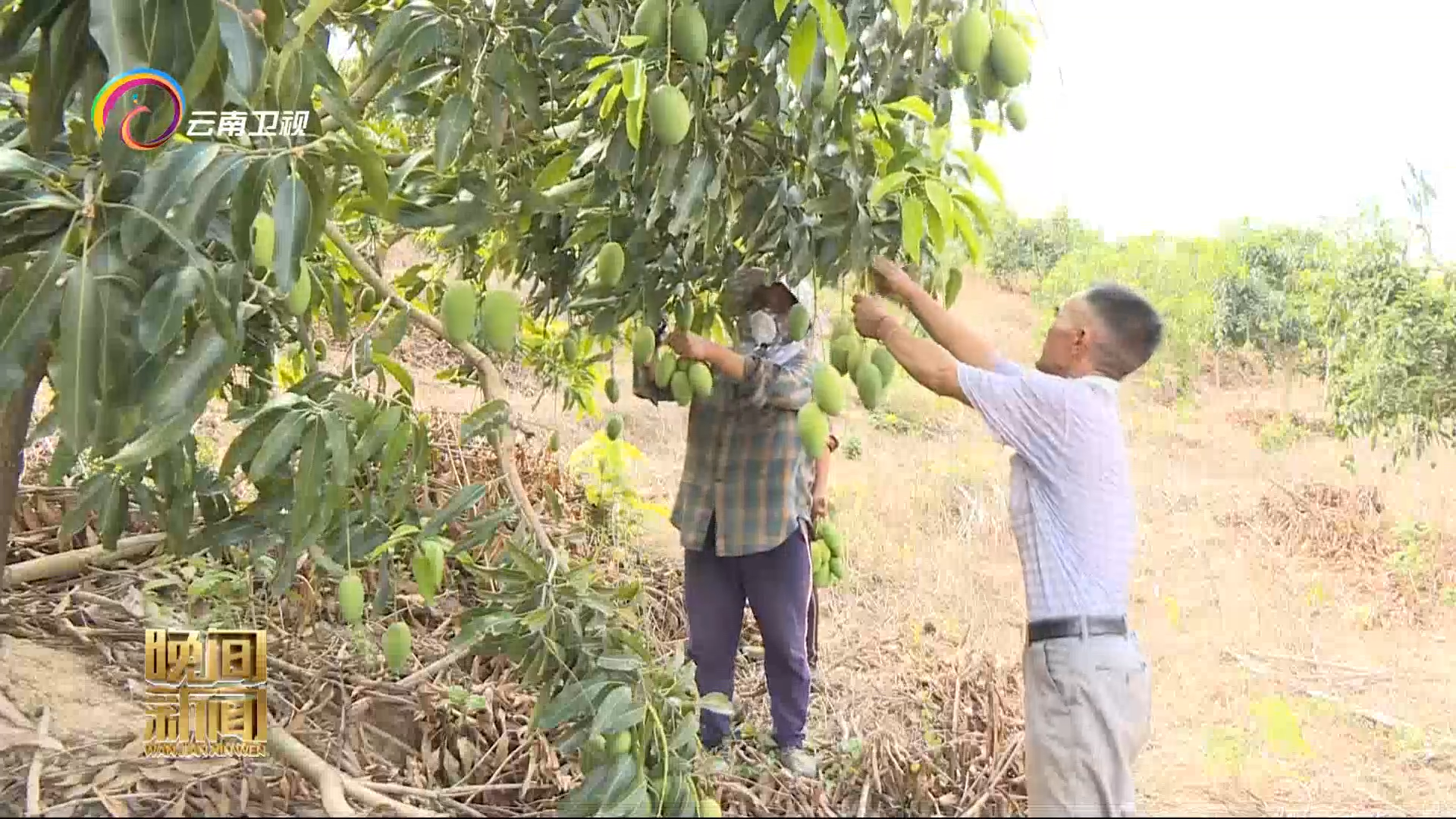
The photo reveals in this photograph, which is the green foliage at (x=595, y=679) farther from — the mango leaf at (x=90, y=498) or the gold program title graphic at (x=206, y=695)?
the mango leaf at (x=90, y=498)

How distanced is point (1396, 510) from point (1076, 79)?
4.23 feet

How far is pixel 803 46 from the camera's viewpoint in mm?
1067

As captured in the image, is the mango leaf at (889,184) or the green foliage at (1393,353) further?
the green foliage at (1393,353)

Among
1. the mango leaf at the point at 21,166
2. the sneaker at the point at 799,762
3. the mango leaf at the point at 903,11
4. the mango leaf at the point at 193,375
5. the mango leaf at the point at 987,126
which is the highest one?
the mango leaf at the point at 903,11

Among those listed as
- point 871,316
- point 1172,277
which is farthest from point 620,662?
point 1172,277

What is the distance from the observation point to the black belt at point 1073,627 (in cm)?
114

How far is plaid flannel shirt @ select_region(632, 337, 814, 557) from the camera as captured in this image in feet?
6.10

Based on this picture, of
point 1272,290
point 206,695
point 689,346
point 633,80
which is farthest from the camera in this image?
point 1272,290

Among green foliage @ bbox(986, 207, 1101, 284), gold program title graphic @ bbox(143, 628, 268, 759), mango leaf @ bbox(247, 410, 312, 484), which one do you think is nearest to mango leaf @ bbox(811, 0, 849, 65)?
mango leaf @ bbox(247, 410, 312, 484)

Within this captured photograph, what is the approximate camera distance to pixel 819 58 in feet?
3.81

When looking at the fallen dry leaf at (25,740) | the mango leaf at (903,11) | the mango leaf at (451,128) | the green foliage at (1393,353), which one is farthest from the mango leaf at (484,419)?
the green foliage at (1393,353)

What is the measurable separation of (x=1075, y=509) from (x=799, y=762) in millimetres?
866

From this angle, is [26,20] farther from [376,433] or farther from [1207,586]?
[1207,586]

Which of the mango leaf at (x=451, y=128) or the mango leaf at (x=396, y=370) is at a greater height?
the mango leaf at (x=451, y=128)
